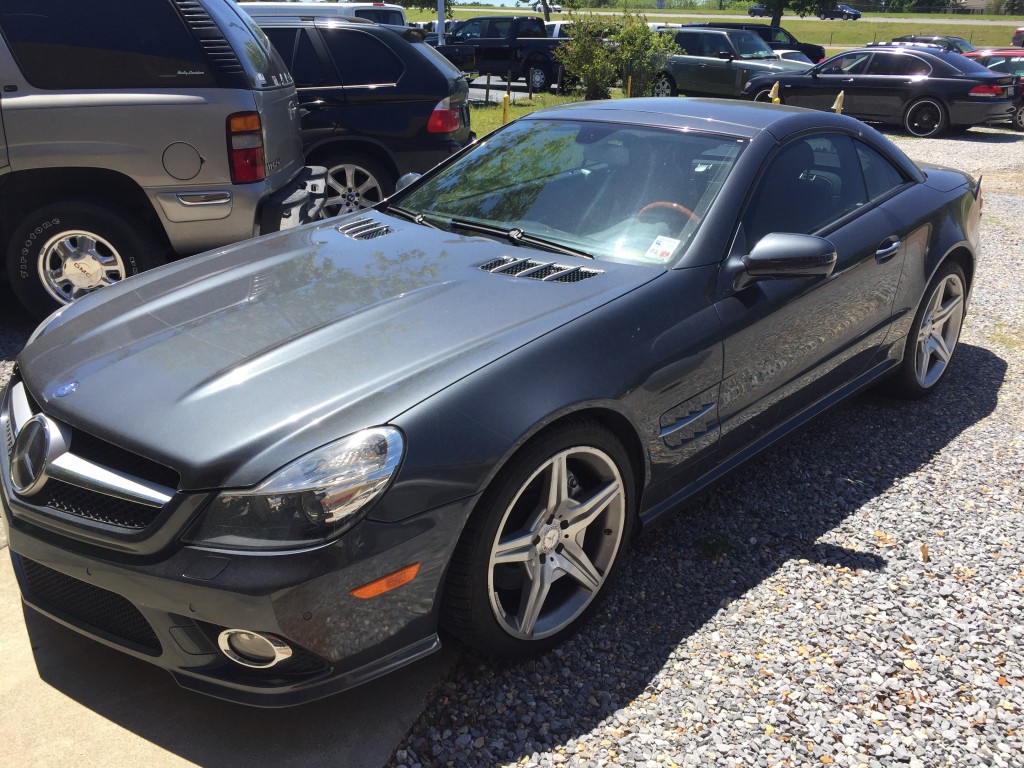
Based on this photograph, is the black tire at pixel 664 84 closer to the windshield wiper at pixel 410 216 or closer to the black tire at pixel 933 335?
the black tire at pixel 933 335

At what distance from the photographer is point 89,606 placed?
2453mm

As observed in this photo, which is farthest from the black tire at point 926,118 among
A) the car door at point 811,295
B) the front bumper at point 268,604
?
the front bumper at point 268,604

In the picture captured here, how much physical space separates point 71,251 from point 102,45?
44.8 inches

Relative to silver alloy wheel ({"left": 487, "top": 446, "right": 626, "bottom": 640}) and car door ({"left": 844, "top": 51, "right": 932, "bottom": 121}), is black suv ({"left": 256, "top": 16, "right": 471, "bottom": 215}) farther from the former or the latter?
car door ({"left": 844, "top": 51, "right": 932, "bottom": 121})

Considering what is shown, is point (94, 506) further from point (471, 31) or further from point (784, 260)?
point (471, 31)

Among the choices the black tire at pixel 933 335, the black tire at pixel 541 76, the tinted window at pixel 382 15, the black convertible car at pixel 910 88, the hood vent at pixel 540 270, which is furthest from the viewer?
the black tire at pixel 541 76

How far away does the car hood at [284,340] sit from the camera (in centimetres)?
230

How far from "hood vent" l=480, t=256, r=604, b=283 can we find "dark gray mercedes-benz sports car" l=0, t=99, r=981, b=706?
1 cm

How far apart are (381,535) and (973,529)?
2.51 m

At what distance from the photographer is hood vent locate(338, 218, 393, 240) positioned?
3573 millimetres

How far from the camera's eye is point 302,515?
2.17 metres

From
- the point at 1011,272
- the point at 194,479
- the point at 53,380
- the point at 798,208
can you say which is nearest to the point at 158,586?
the point at 194,479

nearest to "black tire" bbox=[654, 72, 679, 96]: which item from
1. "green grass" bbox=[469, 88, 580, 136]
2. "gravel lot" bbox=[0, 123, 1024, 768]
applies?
"green grass" bbox=[469, 88, 580, 136]

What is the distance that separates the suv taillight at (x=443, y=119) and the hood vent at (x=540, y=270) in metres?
4.40
